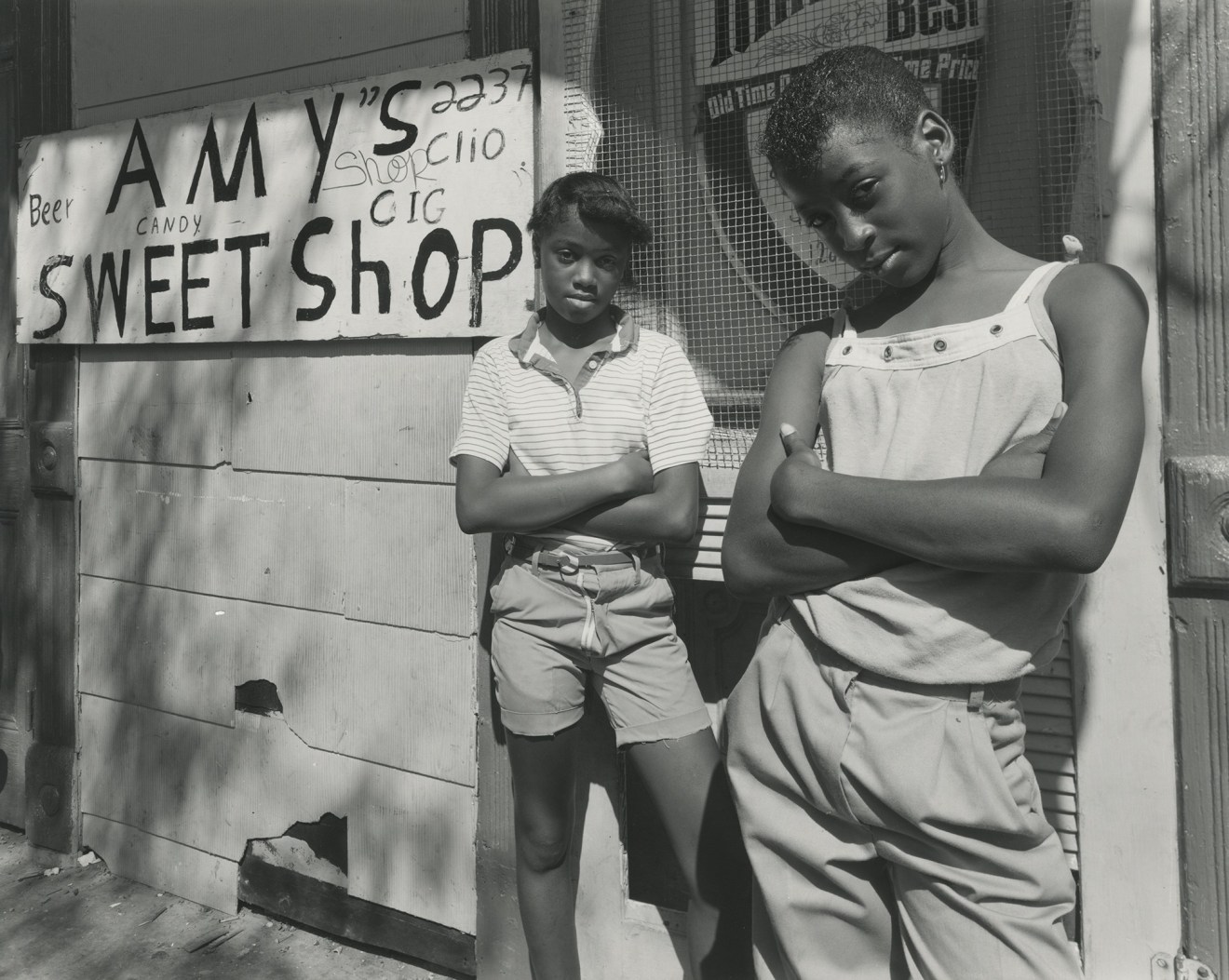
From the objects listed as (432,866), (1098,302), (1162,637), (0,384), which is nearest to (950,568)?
(1098,302)

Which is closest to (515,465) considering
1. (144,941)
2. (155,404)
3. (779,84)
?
(779,84)

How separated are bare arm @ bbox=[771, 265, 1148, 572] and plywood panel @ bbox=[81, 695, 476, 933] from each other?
1.83m

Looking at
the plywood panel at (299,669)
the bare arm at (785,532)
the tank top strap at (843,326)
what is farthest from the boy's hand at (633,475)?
the plywood panel at (299,669)

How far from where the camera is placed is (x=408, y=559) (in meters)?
2.93

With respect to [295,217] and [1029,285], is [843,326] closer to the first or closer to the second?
[1029,285]

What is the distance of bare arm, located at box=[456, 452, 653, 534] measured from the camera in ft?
6.86

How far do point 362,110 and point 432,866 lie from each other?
Answer: 2160 mm

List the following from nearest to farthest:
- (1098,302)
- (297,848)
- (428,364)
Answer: (1098,302) < (428,364) < (297,848)

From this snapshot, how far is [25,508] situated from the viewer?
149 inches

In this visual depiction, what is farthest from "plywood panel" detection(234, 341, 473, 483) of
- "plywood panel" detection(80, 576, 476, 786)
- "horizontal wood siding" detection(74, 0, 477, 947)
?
"plywood panel" detection(80, 576, 476, 786)

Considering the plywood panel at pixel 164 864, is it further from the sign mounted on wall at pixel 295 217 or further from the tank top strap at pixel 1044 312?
the tank top strap at pixel 1044 312

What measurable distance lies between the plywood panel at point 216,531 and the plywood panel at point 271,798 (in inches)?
17.9

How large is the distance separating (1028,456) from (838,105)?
1.87 ft

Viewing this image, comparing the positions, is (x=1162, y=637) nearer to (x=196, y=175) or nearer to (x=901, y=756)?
(x=901, y=756)
